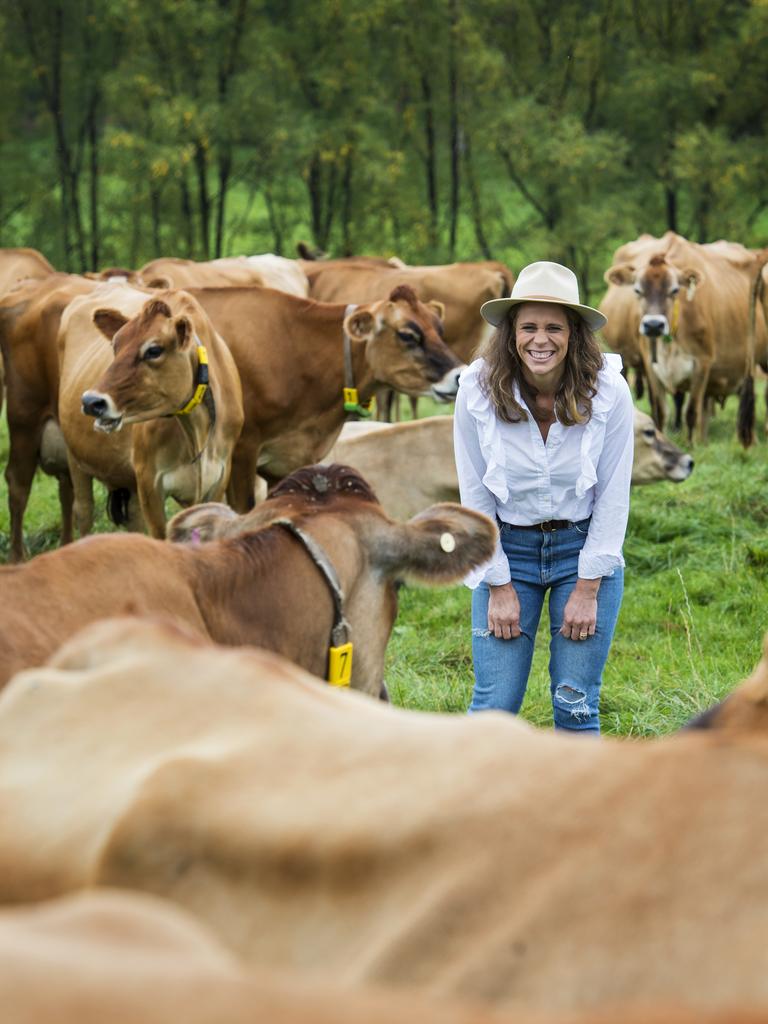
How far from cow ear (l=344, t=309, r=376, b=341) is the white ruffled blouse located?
4.89 meters

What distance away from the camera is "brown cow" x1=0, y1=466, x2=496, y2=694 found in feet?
10.2

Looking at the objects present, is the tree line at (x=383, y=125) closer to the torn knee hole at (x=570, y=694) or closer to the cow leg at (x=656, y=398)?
the cow leg at (x=656, y=398)

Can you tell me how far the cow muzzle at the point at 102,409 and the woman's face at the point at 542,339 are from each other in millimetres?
3137

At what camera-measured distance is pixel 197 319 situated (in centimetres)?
797

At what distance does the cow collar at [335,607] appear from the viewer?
3.61 meters

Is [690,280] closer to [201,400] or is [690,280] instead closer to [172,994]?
[201,400]

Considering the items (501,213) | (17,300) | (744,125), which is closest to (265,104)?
(501,213)

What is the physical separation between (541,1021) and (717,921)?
0.40 meters

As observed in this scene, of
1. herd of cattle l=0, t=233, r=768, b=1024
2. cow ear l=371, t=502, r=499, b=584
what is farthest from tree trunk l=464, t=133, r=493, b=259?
herd of cattle l=0, t=233, r=768, b=1024

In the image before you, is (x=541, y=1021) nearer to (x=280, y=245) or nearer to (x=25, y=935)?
(x=25, y=935)

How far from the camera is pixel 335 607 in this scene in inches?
143

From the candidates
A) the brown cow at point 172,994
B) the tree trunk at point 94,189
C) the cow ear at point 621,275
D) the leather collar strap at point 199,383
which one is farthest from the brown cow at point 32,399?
the tree trunk at point 94,189

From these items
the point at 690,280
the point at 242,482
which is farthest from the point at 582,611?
the point at 690,280

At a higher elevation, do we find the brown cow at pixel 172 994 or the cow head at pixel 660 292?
the brown cow at pixel 172 994
